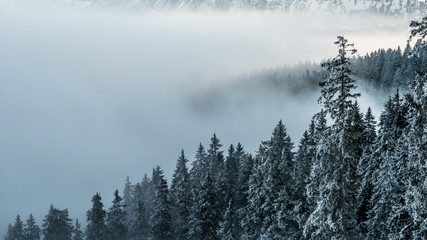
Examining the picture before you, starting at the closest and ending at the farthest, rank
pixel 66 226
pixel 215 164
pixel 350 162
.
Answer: pixel 350 162, pixel 215 164, pixel 66 226

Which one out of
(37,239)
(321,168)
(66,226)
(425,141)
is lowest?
(37,239)

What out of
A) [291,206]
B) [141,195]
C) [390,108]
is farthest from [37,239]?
[390,108]

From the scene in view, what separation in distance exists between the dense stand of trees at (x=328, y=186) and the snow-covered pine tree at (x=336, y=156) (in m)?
0.04

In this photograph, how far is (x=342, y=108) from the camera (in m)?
14.8

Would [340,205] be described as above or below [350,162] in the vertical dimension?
below

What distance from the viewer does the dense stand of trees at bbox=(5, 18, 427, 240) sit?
37.3ft

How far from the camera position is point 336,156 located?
588 inches

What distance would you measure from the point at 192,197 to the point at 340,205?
132 feet

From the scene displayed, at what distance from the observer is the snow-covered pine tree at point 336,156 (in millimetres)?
14664

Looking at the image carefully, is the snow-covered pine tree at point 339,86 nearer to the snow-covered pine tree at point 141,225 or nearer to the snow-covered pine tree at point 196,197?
the snow-covered pine tree at point 196,197

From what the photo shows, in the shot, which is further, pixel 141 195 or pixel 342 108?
pixel 141 195

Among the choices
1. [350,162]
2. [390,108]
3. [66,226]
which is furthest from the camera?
[66,226]

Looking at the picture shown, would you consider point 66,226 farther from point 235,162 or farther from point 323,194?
point 323,194

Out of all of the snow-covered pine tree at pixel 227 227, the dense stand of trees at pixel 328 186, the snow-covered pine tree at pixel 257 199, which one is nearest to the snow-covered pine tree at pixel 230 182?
the dense stand of trees at pixel 328 186
